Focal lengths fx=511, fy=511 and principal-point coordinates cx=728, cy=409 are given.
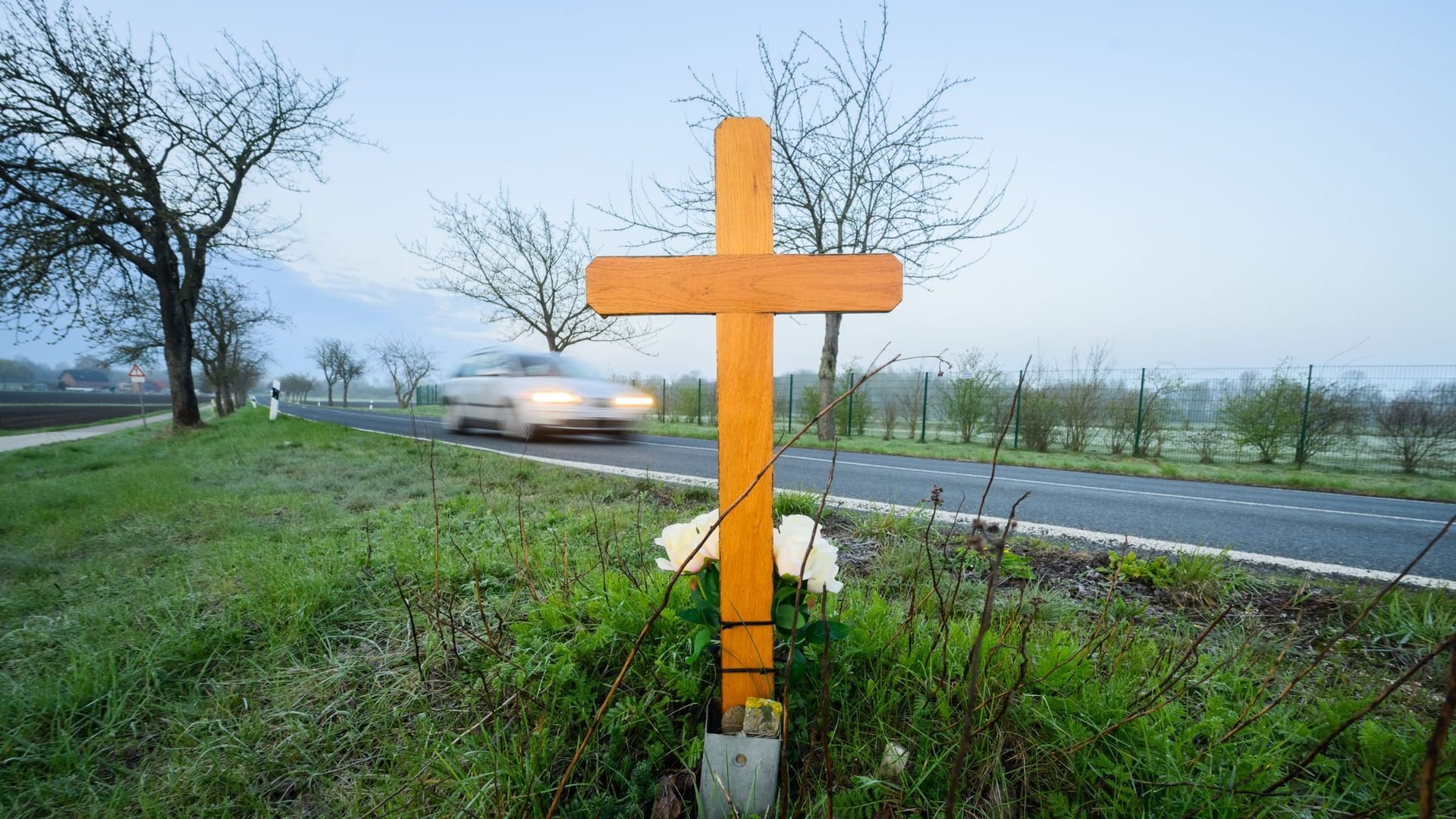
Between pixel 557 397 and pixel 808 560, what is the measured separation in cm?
731

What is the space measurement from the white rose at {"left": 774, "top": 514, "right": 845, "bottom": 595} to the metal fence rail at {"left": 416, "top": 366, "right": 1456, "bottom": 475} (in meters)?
6.08

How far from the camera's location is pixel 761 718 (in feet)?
4.03

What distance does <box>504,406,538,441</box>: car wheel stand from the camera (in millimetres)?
8531

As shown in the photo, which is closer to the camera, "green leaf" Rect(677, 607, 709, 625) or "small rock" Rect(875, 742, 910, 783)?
"small rock" Rect(875, 742, 910, 783)

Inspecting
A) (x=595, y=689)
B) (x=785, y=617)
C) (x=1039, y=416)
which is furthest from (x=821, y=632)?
(x=1039, y=416)

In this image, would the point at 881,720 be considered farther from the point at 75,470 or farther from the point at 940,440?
the point at 940,440

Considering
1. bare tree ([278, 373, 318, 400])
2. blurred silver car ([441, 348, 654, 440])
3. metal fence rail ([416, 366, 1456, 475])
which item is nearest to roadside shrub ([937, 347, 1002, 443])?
metal fence rail ([416, 366, 1456, 475])

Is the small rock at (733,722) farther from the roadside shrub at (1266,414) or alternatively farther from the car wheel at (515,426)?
the roadside shrub at (1266,414)

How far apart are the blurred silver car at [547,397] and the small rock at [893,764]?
7.02 metres

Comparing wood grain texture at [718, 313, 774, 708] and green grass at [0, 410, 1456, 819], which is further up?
wood grain texture at [718, 313, 774, 708]

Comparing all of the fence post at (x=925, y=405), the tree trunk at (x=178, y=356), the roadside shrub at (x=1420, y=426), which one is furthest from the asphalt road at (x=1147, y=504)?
the tree trunk at (x=178, y=356)

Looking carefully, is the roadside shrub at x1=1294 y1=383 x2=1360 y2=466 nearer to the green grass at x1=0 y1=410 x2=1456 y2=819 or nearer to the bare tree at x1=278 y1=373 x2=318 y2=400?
the green grass at x1=0 y1=410 x2=1456 y2=819

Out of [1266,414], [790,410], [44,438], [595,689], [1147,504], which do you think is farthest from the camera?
[44,438]

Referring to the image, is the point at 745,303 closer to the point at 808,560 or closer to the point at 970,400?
the point at 808,560
